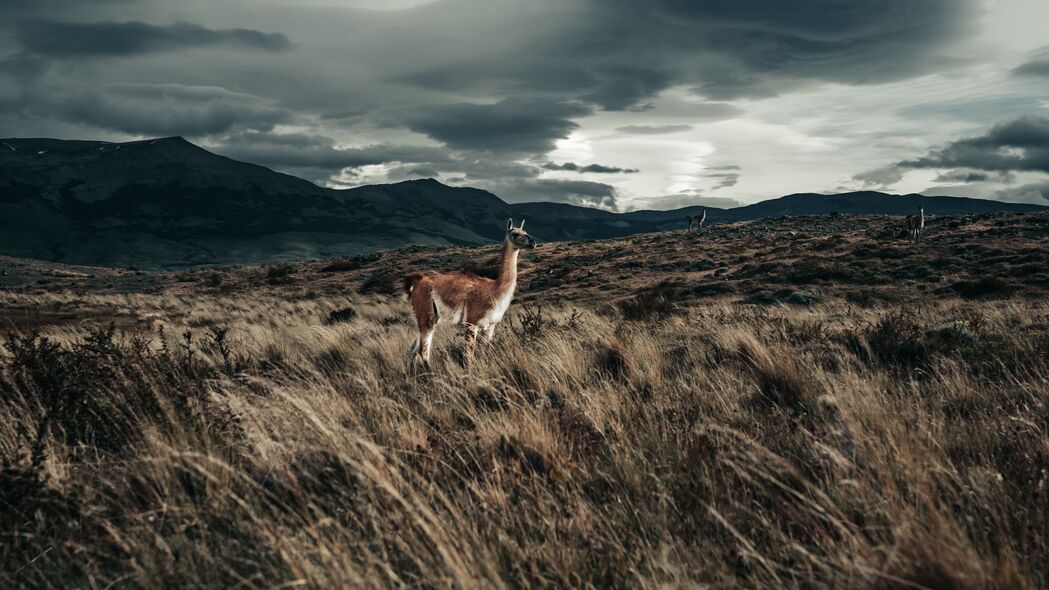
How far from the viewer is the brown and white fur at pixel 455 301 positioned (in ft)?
26.8

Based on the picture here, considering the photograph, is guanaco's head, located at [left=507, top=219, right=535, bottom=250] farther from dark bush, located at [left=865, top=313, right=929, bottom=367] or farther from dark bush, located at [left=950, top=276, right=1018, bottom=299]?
dark bush, located at [left=950, top=276, right=1018, bottom=299]

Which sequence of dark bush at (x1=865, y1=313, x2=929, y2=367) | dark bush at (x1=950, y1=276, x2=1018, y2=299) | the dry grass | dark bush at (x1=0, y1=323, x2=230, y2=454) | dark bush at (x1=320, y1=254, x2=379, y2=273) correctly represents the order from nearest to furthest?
the dry grass, dark bush at (x1=0, y1=323, x2=230, y2=454), dark bush at (x1=865, y1=313, x2=929, y2=367), dark bush at (x1=950, y1=276, x2=1018, y2=299), dark bush at (x1=320, y1=254, x2=379, y2=273)

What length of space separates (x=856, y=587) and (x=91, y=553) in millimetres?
3329

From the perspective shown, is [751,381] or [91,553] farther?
[751,381]

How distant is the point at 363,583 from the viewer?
2086 millimetres

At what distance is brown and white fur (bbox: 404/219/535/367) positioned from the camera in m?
8.16

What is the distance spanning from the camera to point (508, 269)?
352 inches

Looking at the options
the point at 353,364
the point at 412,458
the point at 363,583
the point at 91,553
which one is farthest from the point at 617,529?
the point at 353,364

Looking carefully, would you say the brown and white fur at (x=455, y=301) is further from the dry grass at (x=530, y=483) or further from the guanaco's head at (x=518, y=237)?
the dry grass at (x=530, y=483)

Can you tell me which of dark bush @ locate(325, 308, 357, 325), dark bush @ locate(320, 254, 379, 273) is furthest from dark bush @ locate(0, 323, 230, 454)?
dark bush @ locate(320, 254, 379, 273)

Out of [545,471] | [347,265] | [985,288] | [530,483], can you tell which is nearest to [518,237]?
[545,471]

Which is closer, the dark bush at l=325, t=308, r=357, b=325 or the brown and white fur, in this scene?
the brown and white fur

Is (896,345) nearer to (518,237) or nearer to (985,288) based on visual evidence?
(518,237)

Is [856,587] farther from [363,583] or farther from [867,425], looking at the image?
[867,425]
